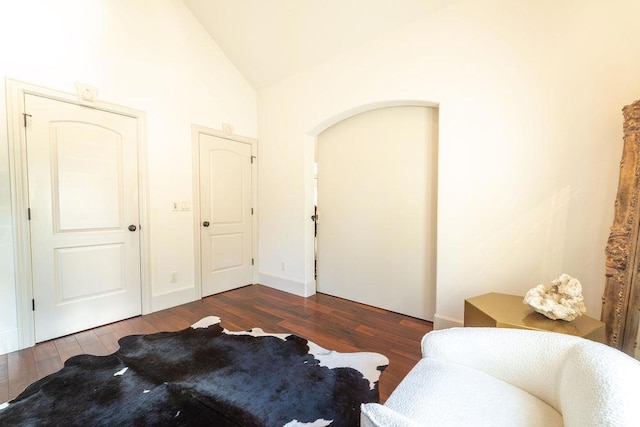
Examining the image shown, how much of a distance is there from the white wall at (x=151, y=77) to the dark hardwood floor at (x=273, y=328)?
0.33 m

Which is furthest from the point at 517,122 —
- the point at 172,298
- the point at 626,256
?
the point at 172,298

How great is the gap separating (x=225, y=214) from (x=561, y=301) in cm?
342

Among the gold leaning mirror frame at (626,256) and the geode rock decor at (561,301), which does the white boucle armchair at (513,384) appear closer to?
the geode rock decor at (561,301)

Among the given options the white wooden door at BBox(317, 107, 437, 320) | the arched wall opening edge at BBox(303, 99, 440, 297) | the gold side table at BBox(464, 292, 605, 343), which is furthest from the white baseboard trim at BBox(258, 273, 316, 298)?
the gold side table at BBox(464, 292, 605, 343)

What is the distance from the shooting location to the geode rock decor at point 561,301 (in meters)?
1.51

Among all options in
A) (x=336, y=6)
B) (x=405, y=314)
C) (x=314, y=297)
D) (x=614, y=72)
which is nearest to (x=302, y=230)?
(x=314, y=297)

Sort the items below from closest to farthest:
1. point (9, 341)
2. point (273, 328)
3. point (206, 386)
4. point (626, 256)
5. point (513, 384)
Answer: point (513, 384) → point (626, 256) → point (206, 386) → point (9, 341) → point (273, 328)

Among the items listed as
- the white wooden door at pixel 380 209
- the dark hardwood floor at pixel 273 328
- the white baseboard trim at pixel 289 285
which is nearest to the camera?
the dark hardwood floor at pixel 273 328

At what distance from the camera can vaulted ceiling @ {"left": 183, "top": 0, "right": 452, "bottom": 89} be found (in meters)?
2.50

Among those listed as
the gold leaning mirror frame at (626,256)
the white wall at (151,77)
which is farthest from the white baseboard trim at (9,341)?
the gold leaning mirror frame at (626,256)

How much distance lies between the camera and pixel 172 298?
3.11m

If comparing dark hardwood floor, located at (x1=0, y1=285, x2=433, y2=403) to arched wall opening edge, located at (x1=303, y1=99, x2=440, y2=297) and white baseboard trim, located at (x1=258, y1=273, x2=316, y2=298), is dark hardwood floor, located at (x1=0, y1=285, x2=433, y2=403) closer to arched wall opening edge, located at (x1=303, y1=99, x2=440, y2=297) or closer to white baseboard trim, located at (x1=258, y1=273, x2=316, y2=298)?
white baseboard trim, located at (x1=258, y1=273, x2=316, y2=298)

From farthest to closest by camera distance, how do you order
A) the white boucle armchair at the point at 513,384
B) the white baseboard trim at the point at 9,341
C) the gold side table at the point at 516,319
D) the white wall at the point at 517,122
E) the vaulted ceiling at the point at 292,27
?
1. the vaulted ceiling at the point at 292,27
2. the white baseboard trim at the point at 9,341
3. the white wall at the point at 517,122
4. the gold side table at the point at 516,319
5. the white boucle armchair at the point at 513,384

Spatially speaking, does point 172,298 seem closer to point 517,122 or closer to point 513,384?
point 513,384
